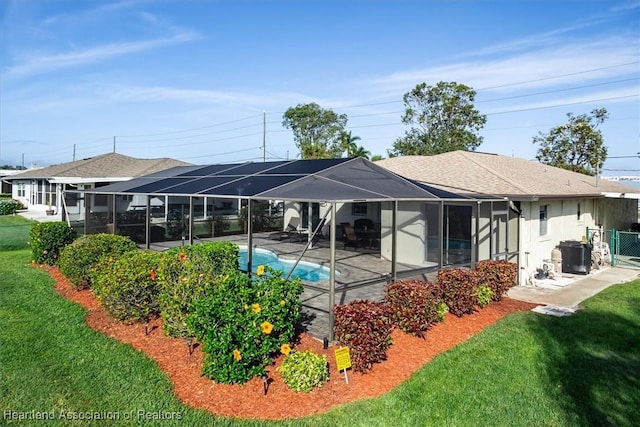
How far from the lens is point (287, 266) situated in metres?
13.6

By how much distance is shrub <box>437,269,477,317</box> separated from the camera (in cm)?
788

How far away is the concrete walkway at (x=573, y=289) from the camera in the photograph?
386 inches

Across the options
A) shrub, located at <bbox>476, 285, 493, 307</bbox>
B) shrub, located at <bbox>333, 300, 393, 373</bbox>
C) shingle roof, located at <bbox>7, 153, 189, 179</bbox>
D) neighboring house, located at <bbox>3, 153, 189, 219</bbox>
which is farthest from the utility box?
shingle roof, located at <bbox>7, 153, 189, 179</bbox>

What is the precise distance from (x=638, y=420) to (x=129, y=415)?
18.5 feet

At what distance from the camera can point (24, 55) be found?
35.4 feet

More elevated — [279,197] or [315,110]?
[315,110]

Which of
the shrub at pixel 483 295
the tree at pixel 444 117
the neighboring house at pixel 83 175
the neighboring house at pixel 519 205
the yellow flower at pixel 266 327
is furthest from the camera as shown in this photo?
the tree at pixel 444 117

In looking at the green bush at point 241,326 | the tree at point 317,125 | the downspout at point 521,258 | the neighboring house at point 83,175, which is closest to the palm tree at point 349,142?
the tree at point 317,125

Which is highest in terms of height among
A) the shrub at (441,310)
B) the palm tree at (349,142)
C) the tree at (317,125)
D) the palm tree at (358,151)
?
the tree at (317,125)

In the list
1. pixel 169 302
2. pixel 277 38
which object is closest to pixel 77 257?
pixel 169 302

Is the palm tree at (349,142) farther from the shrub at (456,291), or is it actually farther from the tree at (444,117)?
the shrub at (456,291)

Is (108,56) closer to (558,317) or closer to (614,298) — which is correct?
(558,317)

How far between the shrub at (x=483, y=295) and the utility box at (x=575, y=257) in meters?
5.91

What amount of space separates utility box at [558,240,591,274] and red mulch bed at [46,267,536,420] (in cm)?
678
